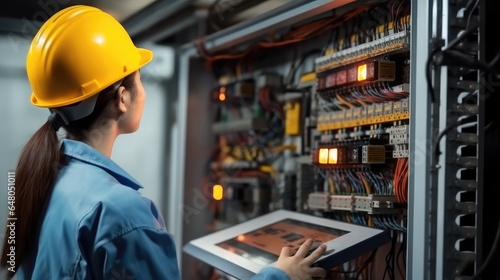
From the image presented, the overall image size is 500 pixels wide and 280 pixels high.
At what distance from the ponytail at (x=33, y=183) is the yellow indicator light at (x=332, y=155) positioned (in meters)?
0.96

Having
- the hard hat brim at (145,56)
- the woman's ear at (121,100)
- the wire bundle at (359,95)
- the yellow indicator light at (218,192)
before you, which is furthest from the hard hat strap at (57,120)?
the yellow indicator light at (218,192)

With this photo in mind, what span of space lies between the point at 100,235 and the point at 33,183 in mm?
290

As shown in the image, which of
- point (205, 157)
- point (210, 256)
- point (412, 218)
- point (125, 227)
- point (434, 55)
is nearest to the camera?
point (125, 227)

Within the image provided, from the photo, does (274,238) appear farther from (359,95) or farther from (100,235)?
(100,235)

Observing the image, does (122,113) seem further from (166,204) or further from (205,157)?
(166,204)

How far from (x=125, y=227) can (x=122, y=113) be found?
0.37 metres

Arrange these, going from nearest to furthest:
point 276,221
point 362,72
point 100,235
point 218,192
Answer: point 100,235 → point 362,72 → point 276,221 → point 218,192

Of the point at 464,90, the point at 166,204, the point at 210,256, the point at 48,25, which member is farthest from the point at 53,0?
the point at 464,90

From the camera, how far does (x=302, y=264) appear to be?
1585 millimetres

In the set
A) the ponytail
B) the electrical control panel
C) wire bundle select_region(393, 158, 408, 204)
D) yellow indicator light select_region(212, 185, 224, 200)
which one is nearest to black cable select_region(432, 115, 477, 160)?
the electrical control panel

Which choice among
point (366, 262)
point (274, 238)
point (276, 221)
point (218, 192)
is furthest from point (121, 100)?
point (218, 192)

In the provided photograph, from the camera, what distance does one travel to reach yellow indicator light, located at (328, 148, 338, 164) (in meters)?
2.04

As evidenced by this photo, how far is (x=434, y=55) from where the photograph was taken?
142 cm

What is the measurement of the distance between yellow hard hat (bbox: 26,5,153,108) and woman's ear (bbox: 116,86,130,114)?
32mm
